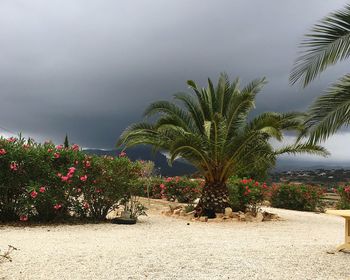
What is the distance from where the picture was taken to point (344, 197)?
55.3ft

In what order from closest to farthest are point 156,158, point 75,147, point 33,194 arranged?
point 33,194 → point 75,147 → point 156,158

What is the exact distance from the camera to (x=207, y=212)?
12.0 meters

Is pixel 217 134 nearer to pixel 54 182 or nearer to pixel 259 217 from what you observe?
pixel 259 217

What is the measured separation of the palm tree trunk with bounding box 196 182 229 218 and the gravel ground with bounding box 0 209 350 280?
231 cm

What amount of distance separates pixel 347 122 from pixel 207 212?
6.22 meters

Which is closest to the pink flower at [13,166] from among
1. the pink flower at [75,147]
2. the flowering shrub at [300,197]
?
the pink flower at [75,147]

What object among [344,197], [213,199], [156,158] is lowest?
[213,199]

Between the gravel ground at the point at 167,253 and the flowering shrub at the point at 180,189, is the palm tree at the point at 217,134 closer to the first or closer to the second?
the gravel ground at the point at 167,253

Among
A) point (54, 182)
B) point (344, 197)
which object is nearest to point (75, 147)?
point (54, 182)

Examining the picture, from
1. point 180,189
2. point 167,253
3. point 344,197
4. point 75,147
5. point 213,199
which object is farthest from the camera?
point 180,189

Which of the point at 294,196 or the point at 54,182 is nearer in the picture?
the point at 54,182

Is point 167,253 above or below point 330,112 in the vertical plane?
below

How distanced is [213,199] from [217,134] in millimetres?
2000

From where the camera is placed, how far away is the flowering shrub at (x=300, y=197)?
1761 cm
